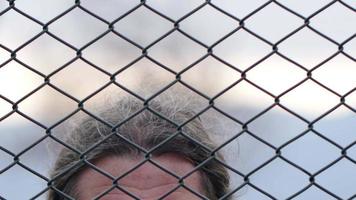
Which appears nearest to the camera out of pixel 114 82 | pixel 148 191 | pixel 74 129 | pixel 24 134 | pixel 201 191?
pixel 114 82

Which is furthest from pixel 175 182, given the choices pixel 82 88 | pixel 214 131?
pixel 82 88

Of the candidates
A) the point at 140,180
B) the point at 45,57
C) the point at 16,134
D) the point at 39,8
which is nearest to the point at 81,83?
the point at 39,8

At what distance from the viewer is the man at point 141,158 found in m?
2.27

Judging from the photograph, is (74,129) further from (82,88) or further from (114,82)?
(82,88)

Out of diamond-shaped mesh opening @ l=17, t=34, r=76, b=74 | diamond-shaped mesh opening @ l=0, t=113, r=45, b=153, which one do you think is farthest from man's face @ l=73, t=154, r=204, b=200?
diamond-shaped mesh opening @ l=0, t=113, r=45, b=153

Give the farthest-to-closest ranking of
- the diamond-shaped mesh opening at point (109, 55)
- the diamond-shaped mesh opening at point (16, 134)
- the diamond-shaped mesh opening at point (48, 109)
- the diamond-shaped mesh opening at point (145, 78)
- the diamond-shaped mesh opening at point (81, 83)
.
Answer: the diamond-shaped mesh opening at point (16, 134), the diamond-shaped mesh opening at point (48, 109), the diamond-shaped mesh opening at point (109, 55), the diamond-shaped mesh opening at point (81, 83), the diamond-shaped mesh opening at point (145, 78)

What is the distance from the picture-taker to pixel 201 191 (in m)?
2.43

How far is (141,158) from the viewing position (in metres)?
2.36

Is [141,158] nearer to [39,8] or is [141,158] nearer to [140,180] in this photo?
[140,180]

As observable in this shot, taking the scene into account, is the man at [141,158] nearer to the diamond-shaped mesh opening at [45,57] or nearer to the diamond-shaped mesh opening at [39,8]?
the diamond-shaped mesh opening at [39,8]

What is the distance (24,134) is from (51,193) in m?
2.61

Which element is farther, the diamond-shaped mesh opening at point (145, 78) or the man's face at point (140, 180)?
the diamond-shaped mesh opening at point (145, 78)

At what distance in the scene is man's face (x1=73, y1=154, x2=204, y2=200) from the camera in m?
2.25

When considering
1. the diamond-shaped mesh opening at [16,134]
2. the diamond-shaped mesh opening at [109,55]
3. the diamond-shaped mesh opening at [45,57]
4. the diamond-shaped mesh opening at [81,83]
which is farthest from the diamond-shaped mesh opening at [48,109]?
the diamond-shaped mesh opening at [16,134]
